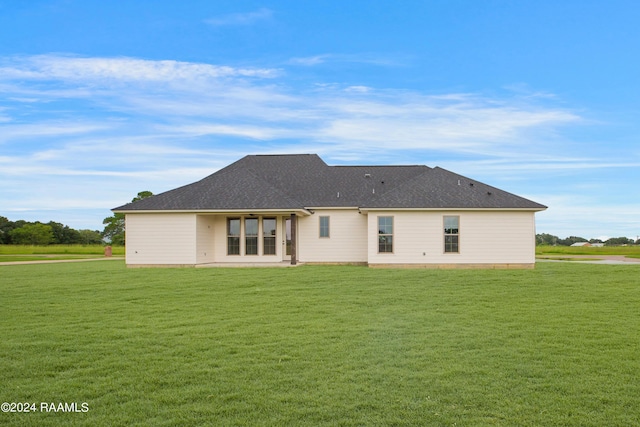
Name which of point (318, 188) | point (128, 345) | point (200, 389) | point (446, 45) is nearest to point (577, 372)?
point (200, 389)

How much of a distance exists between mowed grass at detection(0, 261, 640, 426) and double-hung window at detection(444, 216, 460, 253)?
8585mm

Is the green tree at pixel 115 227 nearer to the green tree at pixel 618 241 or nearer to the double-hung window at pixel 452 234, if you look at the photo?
the double-hung window at pixel 452 234

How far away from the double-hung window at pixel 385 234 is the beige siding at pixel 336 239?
2.07 m

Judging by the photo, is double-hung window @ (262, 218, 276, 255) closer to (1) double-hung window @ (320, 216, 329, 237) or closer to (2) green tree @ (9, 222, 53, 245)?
(1) double-hung window @ (320, 216, 329, 237)

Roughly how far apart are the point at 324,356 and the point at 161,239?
682 inches

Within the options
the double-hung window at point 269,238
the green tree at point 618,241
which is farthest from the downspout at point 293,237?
the green tree at point 618,241

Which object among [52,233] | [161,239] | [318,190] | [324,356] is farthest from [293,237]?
[52,233]

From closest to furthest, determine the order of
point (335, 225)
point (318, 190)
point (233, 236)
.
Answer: point (233, 236), point (335, 225), point (318, 190)

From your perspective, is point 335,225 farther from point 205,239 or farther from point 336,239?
point 205,239

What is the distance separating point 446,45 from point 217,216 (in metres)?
12.0

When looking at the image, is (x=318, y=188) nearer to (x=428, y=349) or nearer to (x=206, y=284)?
(x=206, y=284)

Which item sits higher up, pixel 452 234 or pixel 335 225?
pixel 335 225

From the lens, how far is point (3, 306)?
12.4m

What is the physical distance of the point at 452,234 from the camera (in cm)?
2322
